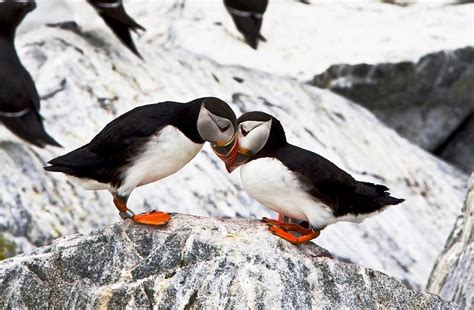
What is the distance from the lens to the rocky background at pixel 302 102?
7.93m

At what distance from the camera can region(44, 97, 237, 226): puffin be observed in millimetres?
4836

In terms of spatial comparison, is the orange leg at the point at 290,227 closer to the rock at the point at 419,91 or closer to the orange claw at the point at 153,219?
the orange claw at the point at 153,219

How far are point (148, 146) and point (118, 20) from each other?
15.0 feet

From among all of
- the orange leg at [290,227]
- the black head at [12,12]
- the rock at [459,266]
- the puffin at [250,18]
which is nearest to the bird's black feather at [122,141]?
the orange leg at [290,227]

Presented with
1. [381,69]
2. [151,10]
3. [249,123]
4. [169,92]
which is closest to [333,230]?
[169,92]

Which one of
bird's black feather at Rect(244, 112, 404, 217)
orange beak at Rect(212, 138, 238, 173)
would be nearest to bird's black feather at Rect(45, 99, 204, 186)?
orange beak at Rect(212, 138, 238, 173)

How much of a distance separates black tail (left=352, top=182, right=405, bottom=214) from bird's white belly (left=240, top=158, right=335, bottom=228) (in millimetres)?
180

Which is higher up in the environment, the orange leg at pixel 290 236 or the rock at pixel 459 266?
the orange leg at pixel 290 236

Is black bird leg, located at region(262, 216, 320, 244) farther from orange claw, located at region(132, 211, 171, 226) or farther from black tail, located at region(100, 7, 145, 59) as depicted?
black tail, located at region(100, 7, 145, 59)

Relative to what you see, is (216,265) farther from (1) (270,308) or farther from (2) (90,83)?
(2) (90,83)

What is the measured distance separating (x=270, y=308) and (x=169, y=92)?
15.0ft

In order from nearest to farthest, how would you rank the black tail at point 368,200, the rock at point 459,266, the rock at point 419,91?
the black tail at point 368,200 → the rock at point 459,266 → the rock at point 419,91

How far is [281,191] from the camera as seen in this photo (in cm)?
488

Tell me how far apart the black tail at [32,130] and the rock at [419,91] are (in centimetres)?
284
